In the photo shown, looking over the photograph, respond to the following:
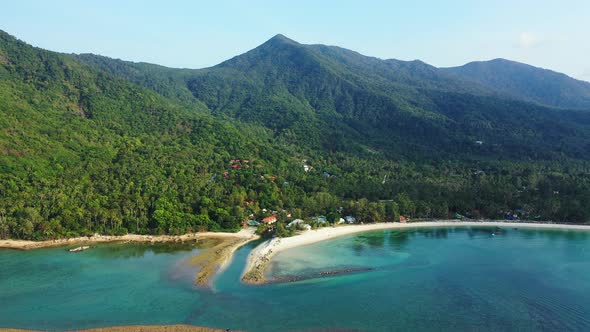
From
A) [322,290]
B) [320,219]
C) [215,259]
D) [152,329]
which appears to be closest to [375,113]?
[320,219]

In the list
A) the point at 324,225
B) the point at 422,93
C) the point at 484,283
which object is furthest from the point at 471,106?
the point at 484,283

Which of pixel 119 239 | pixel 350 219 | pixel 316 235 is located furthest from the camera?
pixel 350 219

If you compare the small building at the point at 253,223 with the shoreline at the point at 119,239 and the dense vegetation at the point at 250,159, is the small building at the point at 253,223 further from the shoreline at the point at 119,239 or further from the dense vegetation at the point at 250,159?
the shoreline at the point at 119,239

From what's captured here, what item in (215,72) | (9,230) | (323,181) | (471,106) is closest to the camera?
(9,230)

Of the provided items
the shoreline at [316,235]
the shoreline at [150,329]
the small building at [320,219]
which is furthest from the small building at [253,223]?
the shoreline at [150,329]

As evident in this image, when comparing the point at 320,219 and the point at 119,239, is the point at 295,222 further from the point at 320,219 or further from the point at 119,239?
the point at 119,239

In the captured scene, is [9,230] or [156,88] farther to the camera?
[156,88]

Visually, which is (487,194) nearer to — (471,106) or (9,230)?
(9,230)
